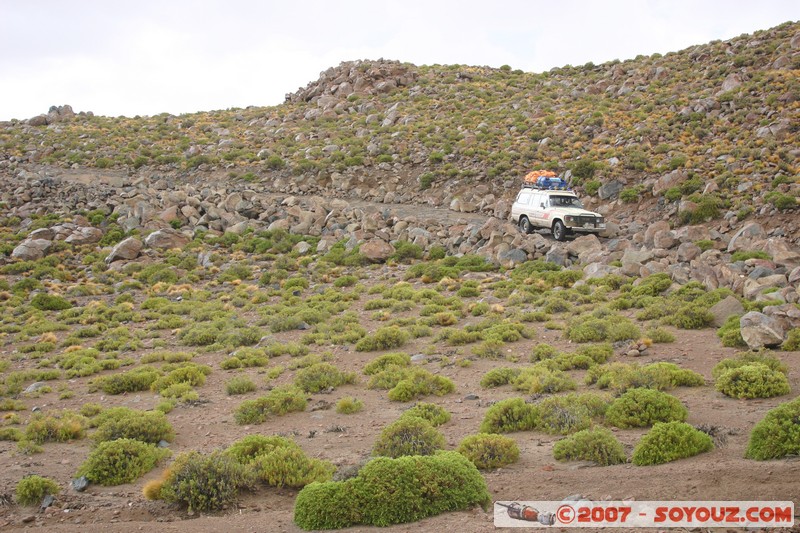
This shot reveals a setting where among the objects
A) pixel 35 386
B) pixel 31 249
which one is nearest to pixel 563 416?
pixel 35 386

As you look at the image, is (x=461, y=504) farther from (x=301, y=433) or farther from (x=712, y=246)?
(x=712, y=246)

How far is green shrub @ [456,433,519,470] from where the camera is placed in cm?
939

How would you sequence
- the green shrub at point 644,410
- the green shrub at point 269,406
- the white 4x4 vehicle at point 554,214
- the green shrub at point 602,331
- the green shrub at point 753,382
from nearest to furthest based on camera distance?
the green shrub at point 644,410 → the green shrub at point 753,382 → the green shrub at point 269,406 → the green shrub at point 602,331 → the white 4x4 vehicle at point 554,214

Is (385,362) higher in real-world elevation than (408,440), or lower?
lower

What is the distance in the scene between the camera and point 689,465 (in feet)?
27.2

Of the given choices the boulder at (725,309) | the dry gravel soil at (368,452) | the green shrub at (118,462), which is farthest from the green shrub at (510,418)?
the boulder at (725,309)

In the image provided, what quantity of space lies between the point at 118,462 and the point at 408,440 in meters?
4.59

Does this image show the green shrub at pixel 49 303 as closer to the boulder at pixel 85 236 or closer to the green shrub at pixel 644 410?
the boulder at pixel 85 236

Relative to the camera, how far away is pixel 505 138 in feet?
159

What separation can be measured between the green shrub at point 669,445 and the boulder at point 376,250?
23588 millimetres

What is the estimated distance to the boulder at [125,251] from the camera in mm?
33375

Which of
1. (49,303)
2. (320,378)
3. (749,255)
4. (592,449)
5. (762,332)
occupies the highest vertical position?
(749,255)

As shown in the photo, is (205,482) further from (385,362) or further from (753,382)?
(753,382)

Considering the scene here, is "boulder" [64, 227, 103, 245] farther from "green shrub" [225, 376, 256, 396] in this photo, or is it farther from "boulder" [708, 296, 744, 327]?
"boulder" [708, 296, 744, 327]
